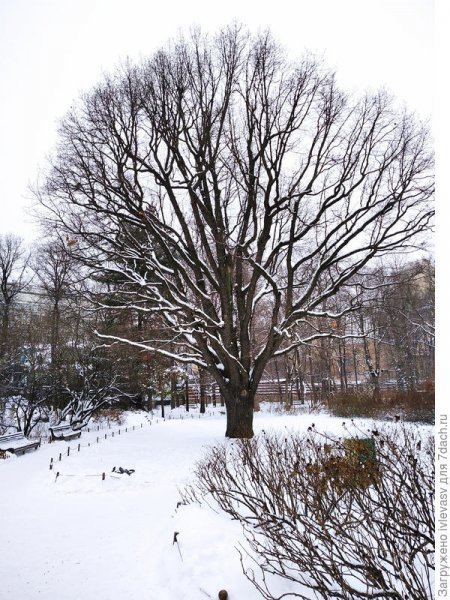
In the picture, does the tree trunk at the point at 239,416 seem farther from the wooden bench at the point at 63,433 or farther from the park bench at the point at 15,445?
the wooden bench at the point at 63,433

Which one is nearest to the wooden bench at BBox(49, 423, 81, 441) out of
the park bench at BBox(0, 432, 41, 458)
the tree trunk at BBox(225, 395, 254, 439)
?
the park bench at BBox(0, 432, 41, 458)

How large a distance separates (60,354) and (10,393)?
3.01 m

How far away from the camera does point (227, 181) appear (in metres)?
13.6

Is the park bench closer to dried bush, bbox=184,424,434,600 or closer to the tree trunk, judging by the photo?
the tree trunk

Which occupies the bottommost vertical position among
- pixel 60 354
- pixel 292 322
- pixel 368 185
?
pixel 60 354

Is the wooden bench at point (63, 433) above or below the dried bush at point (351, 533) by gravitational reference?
below

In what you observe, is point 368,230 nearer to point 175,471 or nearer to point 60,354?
point 175,471

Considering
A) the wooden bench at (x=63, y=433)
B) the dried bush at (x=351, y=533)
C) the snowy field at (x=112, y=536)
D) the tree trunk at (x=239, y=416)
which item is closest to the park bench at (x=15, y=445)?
the wooden bench at (x=63, y=433)

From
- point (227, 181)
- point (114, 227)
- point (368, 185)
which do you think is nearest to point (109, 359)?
point (114, 227)

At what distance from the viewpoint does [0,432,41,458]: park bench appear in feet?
39.5

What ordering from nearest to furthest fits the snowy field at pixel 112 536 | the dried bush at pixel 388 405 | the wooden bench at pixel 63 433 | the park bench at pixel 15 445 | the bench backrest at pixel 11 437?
the snowy field at pixel 112 536 → the park bench at pixel 15 445 → the bench backrest at pixel 11 437 → the wooden bench at pixel 63 433 → the dried bush at pixel 388 405

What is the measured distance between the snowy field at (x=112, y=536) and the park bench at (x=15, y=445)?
5.57 feet

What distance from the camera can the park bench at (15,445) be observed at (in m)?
12.0

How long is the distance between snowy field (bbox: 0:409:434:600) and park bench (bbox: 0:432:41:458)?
170cm
